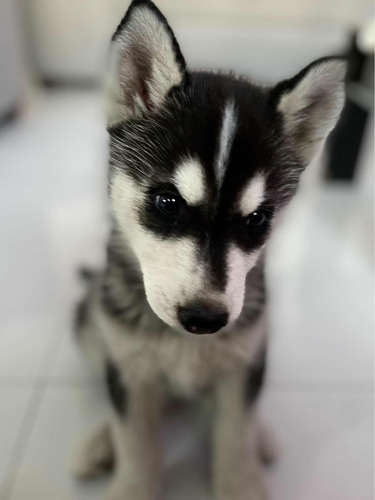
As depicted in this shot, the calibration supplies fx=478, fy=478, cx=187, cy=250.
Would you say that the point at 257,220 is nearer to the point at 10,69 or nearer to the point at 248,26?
the point at 248,26

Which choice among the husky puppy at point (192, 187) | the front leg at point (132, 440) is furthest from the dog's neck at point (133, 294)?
the front leg at point (132, 440)

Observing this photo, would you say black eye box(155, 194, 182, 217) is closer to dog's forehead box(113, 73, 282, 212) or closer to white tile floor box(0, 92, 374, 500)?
dog's forehead box(113, 73, 282, 212)

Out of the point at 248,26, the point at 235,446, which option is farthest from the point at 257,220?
the point at 248,26

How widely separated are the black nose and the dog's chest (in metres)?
0.25

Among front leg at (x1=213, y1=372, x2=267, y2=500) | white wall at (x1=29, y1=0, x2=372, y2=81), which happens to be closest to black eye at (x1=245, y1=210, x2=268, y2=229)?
front leg at (x1=213, y1=372, x2=267, y2=500)

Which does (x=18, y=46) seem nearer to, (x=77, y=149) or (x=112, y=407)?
(x=77, y=149)

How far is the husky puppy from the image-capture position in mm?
697

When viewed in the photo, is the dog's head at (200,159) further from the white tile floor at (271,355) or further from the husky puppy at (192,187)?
the white tile floor at (271,355)

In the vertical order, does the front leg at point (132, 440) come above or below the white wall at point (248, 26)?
below

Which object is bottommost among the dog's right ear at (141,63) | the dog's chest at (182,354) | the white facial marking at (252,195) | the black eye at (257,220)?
the dog's chest at (182,354)

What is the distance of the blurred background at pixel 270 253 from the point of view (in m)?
1.06

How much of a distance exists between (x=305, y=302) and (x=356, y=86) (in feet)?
2.32

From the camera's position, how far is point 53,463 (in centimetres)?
105

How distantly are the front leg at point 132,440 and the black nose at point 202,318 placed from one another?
14.2 inches
